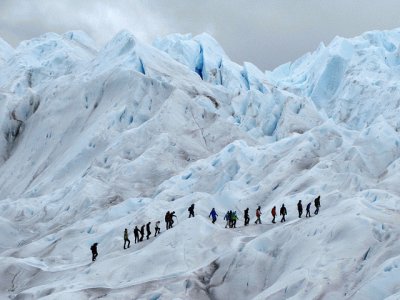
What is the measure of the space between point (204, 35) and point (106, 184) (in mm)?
59852

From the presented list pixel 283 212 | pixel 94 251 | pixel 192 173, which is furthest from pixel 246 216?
pixel 192 173

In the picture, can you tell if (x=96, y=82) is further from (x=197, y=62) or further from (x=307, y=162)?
(x=307, y=162)

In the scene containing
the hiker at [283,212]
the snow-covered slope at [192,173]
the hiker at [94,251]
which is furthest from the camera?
the hiker at [94,251]

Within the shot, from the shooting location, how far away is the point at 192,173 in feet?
173

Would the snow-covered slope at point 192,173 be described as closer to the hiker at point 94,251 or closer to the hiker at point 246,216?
the hiker at point 94,251

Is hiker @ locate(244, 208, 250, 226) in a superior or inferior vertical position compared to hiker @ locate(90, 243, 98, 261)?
superior

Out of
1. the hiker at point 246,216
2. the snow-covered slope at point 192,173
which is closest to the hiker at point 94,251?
the snow-covered slope at point 192,173

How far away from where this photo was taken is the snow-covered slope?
2955 cm

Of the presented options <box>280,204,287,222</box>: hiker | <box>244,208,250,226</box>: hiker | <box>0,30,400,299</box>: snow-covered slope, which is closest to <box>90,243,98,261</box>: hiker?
<box>0,30,400,299</box>: snow-covered slope

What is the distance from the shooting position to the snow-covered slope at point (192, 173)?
96.9ft

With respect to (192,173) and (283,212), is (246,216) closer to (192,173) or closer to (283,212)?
(283,212)

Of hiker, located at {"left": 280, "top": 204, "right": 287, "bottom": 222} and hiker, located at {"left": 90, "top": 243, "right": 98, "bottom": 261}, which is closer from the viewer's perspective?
hiker, located at {"left": 280, "top": 204, "right": 287, "bottom": 222}

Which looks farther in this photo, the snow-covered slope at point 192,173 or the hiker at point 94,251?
the hiker at point 94,251

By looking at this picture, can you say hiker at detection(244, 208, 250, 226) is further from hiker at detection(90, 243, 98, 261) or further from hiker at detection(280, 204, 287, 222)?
hiker at detection(90, 243, 98, 261)
